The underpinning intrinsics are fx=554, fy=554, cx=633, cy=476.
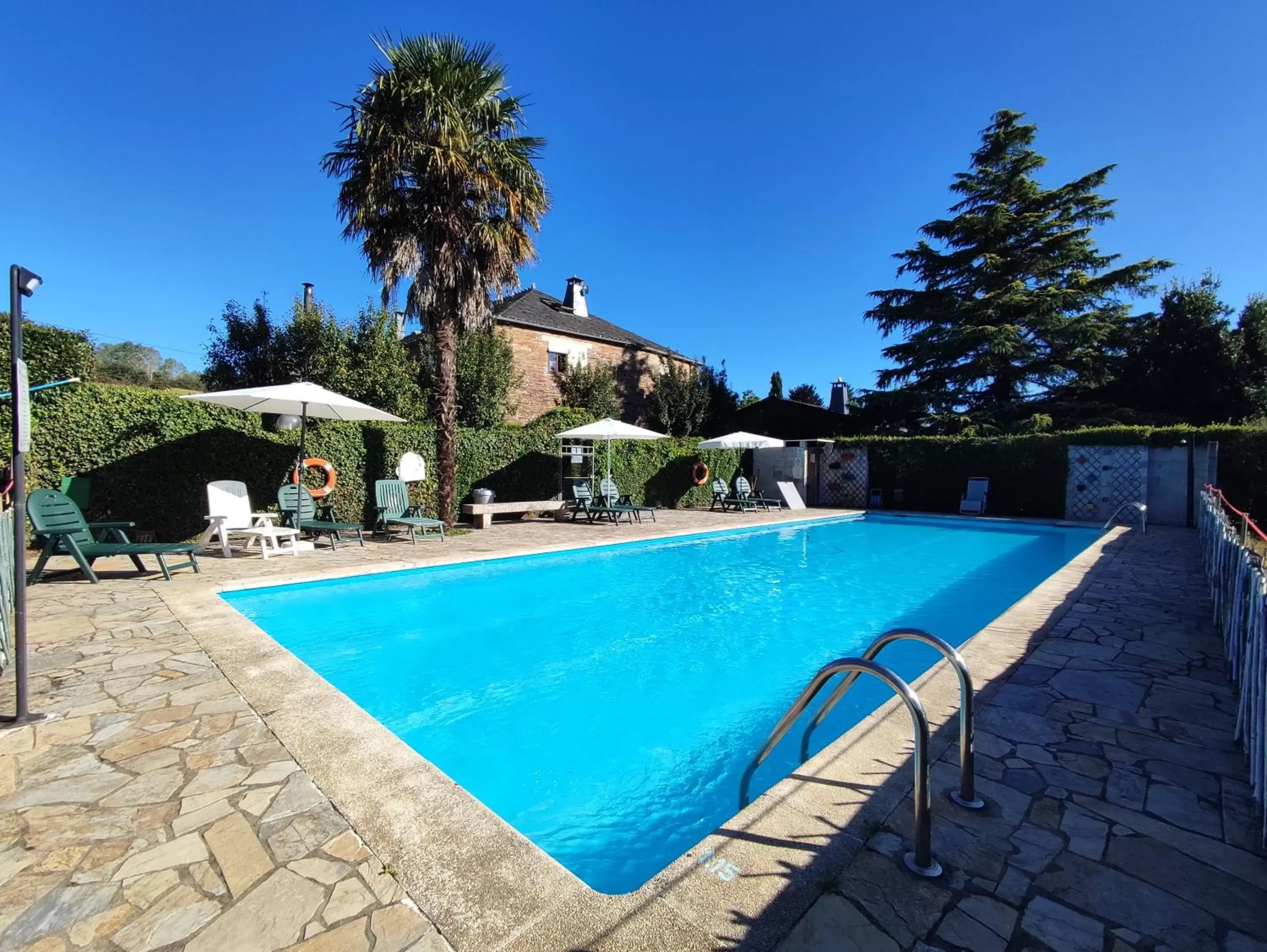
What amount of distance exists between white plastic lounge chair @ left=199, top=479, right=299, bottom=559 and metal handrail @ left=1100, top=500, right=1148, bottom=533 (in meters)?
16.1

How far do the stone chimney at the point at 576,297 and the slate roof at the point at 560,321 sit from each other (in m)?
0.25

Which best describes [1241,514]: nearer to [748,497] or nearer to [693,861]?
[693,861]

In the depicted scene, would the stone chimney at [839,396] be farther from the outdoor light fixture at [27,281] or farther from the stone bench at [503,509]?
the outdoor light fixture at [27,281]

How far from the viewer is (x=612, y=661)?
5.09 m

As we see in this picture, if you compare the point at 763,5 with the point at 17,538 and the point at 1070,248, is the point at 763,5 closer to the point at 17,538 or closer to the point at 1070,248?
the point at 17,538

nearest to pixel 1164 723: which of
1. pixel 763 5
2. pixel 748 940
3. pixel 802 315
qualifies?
pixel 748 940

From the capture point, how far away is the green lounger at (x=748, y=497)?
57.2 ft

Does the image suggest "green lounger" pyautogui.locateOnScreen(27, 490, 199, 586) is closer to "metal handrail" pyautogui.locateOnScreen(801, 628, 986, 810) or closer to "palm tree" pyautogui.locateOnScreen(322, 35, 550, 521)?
"palm tree" pyautogui.locateOnScreen(322, 35, 550, 521)

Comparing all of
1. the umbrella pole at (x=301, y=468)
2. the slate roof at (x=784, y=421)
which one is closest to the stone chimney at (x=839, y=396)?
the slate roof at (x=784, y=421)

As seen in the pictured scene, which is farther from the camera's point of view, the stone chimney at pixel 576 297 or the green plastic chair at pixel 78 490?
the stone chimney at pixel 576 297

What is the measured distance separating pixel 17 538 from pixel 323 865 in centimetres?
242

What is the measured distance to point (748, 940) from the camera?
1.55 m

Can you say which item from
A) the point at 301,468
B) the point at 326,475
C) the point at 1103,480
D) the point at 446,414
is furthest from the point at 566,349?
the point at 1103,480

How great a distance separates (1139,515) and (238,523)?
64.1ft
